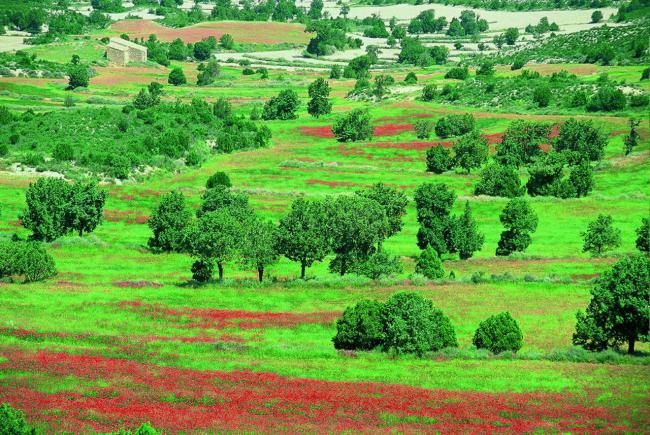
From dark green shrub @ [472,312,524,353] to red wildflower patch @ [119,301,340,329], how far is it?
1284 cm

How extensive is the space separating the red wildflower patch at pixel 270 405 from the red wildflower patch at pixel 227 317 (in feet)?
52.8

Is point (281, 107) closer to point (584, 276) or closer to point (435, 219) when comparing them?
point (435, 219)

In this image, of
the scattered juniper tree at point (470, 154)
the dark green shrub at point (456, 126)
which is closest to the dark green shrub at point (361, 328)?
the scattered juniper tree at point (470, 154)

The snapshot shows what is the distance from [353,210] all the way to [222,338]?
26.8m

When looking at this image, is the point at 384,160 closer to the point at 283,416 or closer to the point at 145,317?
the point at 145,317

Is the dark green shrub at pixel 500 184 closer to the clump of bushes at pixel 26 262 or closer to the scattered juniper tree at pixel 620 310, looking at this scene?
the scattered juniper tree at pixel 620 310

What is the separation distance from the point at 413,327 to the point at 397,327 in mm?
1040

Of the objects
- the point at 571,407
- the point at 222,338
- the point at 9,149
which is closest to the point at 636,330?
the point at 571,407

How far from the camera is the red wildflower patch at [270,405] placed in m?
40.0

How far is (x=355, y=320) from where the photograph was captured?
62062mm

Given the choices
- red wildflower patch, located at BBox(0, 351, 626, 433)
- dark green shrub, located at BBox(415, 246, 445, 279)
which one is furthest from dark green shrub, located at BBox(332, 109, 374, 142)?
red wildflower patch, located at BBox(0, 351, 626, 433)

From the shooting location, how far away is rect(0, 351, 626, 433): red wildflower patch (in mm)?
39969

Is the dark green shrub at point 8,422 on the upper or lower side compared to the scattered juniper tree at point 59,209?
upper

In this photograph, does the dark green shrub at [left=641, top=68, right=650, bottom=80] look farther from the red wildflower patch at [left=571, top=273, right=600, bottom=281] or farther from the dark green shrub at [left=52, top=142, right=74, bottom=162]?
the red wildflower patch at [left=571, top=273, right=600, bottom=281]
